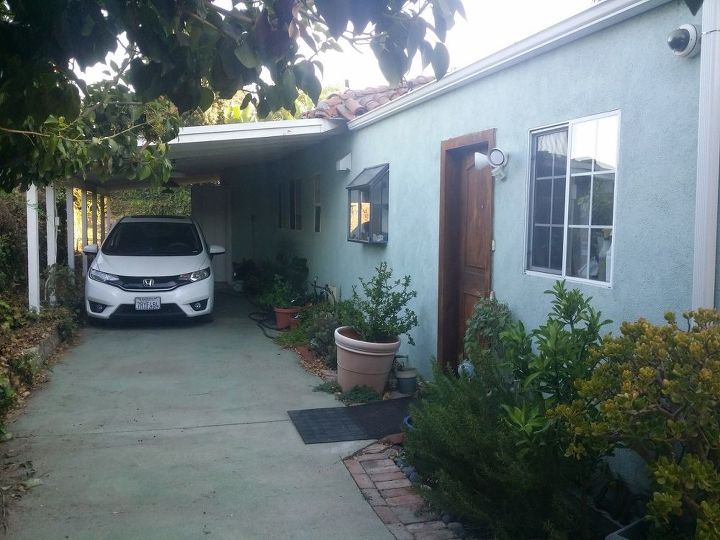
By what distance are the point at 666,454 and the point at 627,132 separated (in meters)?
2.06

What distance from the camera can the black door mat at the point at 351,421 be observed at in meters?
5.71

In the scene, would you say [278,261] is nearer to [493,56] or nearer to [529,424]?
[493,56]

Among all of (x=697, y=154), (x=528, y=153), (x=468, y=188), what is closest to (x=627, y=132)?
(x=697, y=154)

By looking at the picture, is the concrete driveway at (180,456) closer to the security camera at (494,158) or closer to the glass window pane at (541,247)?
the glass window pane at (541,247)

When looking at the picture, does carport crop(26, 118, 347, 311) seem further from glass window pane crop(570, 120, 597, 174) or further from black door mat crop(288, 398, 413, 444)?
glass window pane crop(570, 120, 597, 174)

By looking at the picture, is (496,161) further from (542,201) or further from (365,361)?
(365,361)

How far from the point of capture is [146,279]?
400 inches

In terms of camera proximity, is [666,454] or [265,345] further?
[265,345]

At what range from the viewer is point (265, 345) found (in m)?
9.52

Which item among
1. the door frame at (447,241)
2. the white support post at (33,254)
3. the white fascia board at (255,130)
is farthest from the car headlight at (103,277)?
the door frame at (447,241)

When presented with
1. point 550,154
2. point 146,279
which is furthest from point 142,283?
point 550,154

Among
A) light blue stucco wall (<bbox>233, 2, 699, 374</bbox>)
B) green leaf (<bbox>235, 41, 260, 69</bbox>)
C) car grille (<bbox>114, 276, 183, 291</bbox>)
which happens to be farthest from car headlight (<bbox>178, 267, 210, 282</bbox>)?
green leaf (<bbox>235, 41, 260, 69</bbox>)

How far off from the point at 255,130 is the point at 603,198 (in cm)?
591

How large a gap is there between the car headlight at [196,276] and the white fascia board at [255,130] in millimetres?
2125
